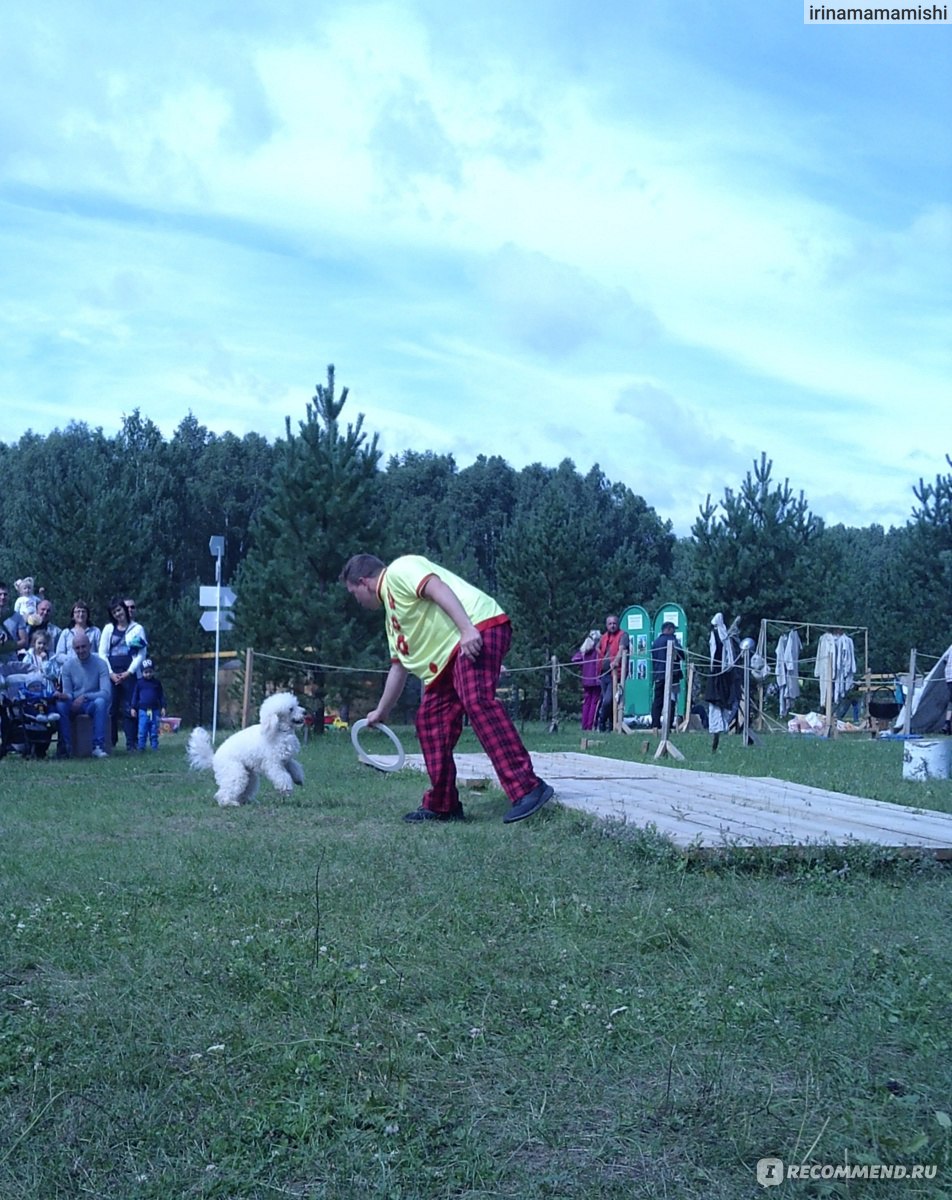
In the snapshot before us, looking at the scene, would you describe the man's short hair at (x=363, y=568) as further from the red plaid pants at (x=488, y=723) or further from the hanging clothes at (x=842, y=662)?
the hanging clothes at (x=842, y=662)

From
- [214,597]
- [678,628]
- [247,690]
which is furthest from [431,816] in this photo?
[678,628]

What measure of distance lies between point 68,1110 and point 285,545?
57.9 feet

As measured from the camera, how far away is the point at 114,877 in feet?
16.6

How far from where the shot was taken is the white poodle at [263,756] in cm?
813

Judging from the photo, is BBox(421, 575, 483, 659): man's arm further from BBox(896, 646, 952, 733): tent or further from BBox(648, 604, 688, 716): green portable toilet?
BBox(648, 604, 688, 716): green portable toilet

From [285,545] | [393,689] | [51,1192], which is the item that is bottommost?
[51,1192]

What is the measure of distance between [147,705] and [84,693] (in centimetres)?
210

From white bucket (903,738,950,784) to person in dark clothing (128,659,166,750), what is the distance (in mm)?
9348

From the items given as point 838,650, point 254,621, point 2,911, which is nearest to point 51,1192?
point 2,911

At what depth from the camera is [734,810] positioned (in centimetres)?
675

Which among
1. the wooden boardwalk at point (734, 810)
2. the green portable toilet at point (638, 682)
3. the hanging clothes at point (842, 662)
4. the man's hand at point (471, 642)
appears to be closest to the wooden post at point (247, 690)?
the green portable toilet at point (638, 682)

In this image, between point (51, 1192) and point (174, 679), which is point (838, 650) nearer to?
point (174, 679)

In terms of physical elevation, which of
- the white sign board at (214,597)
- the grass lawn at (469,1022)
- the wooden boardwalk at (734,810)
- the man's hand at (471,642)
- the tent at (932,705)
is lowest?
the grass lawn at (469,1022)

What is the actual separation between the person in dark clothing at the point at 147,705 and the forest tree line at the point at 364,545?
9.72 feet
